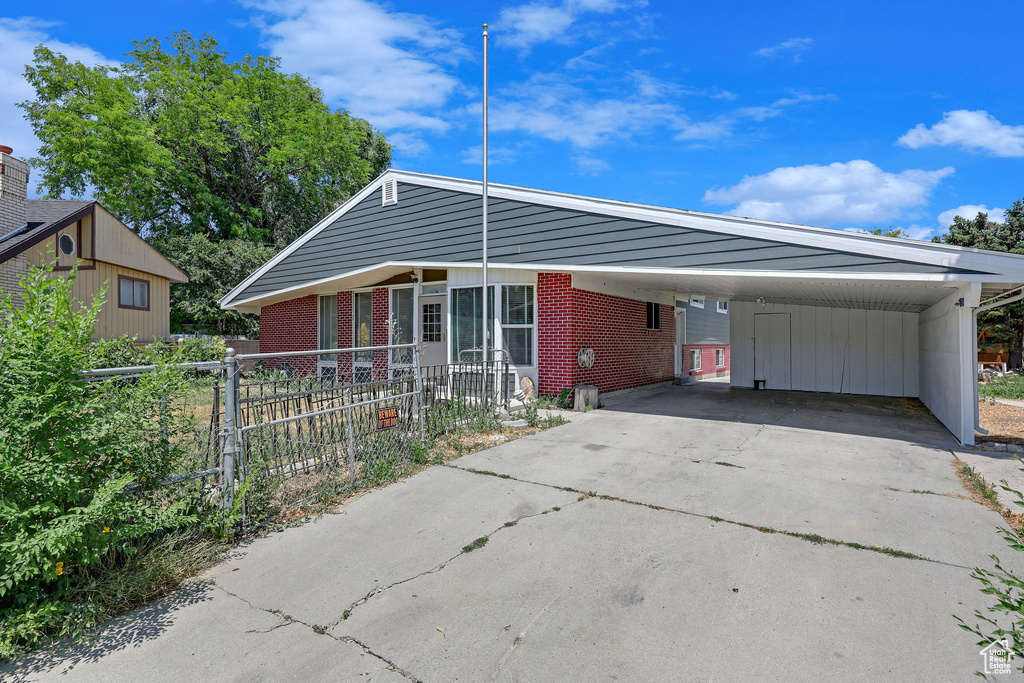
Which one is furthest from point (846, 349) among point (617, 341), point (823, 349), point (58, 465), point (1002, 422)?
point (58, 465)

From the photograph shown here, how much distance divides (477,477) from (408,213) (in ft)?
30.1

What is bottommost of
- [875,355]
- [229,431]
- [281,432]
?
[281,432]

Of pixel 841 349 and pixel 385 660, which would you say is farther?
pixel 841 349

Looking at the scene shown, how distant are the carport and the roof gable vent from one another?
46 millimetres

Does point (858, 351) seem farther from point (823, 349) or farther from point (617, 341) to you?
point (617, 341)

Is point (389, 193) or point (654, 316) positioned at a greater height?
point (389, 193)

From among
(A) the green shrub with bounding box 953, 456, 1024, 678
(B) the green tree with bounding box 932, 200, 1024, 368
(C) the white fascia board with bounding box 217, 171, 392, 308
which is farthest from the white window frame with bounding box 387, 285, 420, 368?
(B) the green tree with bounding box 932, 200, 1024, 368

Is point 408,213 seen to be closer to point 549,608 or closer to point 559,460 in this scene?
point 559,460

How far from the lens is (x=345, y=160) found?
3181 cm

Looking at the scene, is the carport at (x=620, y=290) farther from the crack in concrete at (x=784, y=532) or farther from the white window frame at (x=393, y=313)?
the crack in concrete at (x=784, y=532)

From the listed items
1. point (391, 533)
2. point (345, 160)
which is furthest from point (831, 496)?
point (345, 160)

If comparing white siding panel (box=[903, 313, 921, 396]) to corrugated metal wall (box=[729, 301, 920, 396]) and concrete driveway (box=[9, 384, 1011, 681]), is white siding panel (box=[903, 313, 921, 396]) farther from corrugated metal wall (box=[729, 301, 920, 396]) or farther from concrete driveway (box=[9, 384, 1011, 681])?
concrete driveway (box=[9, 384, 1011, 681])

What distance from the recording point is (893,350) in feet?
44.6

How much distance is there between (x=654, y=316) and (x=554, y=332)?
16.4ft
